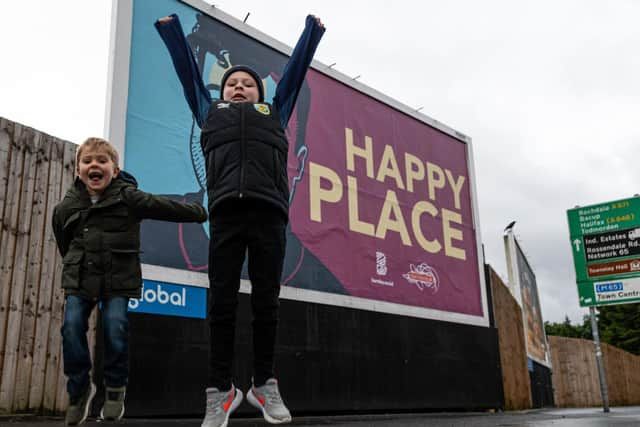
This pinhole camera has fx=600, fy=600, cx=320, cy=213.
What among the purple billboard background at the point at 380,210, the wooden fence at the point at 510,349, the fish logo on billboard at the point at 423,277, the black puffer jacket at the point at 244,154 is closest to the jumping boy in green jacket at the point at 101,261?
the black puffer jacket at the point at 244,154

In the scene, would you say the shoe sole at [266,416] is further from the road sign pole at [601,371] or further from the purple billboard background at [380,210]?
the road sign pole at [601,371]

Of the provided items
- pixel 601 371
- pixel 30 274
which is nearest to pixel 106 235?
pixel 30 274

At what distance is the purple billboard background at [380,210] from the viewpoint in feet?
22.5

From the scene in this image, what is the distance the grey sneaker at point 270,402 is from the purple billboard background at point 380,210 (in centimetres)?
370

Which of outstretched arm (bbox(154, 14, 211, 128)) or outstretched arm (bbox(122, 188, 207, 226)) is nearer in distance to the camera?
outstretched arm (bbox(122, 188, 207, 226))

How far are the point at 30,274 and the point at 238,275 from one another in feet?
7.69

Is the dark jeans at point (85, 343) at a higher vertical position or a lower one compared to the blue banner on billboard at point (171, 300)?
lower

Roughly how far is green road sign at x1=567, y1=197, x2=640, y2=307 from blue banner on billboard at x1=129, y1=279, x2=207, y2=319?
656 centimetres

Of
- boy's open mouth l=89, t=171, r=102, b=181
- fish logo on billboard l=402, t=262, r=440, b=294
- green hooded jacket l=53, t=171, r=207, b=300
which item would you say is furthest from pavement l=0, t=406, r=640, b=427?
fish logo on billboard l=402, t=262, r=440, b=294

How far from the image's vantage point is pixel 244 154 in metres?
2.76

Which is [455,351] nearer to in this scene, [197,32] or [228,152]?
[197,32]

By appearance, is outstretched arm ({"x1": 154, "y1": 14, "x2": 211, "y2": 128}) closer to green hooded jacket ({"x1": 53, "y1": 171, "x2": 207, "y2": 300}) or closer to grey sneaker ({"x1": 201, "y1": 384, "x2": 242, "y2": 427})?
green hooded jacket ({"x1": 53, "y1": 171, "x2": 207, "y2": 300})

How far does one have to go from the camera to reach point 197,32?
6035 millimetres

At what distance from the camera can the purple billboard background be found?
6.85 metres
